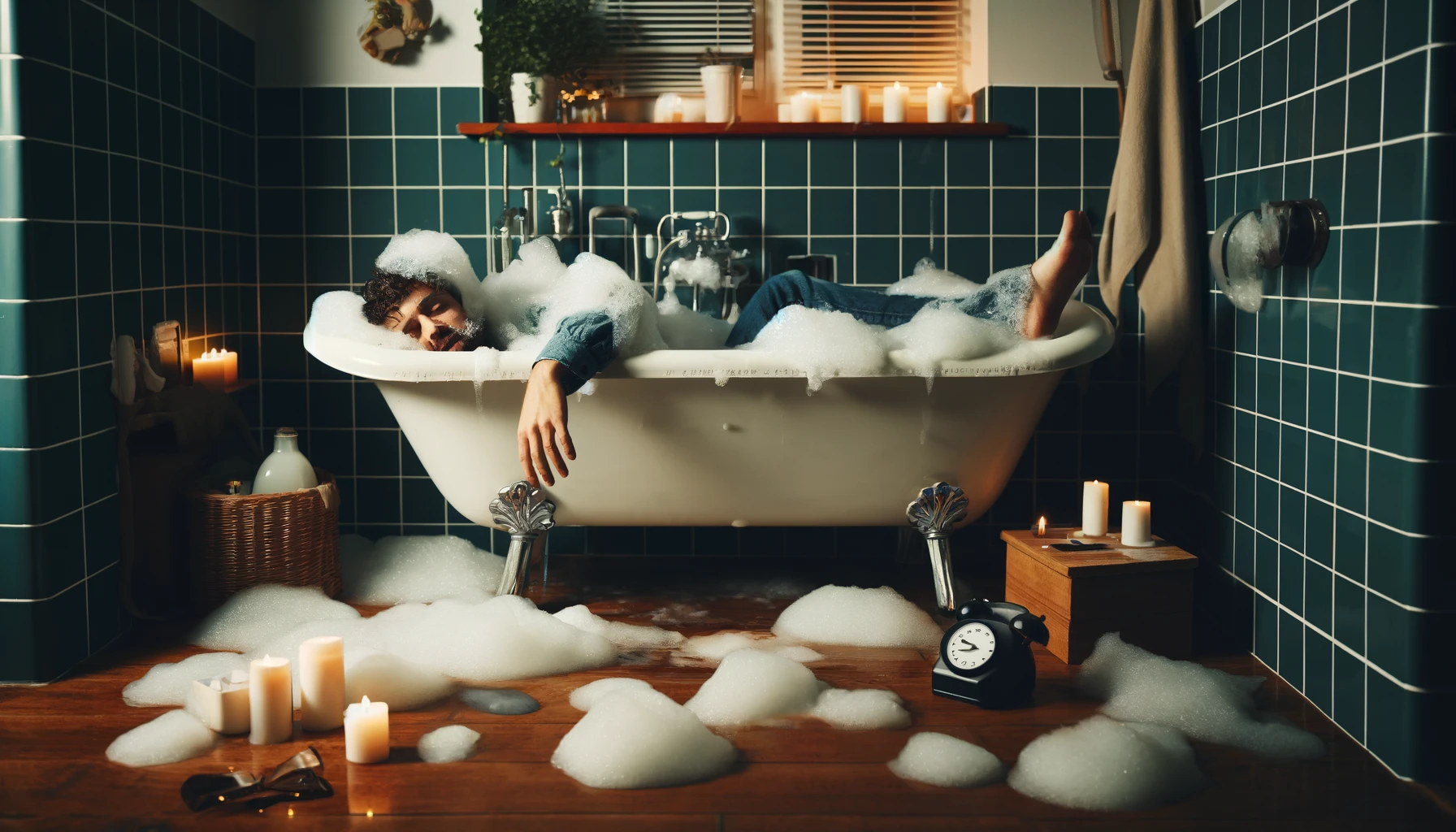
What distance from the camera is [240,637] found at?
2270 mm

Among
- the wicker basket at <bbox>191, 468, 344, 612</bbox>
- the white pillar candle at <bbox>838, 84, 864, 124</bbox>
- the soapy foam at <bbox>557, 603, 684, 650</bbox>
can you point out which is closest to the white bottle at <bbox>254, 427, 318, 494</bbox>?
the wicker basket at <bbox>191, 468, 344, 612</bbox>

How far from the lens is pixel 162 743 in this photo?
172 cm

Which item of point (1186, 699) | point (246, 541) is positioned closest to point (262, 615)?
point (246, 541)

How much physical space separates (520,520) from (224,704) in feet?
2.55

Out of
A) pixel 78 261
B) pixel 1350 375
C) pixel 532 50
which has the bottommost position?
pixel 1350 375

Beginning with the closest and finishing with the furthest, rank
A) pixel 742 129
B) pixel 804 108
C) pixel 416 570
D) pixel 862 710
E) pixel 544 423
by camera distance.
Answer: pixel 862 710
pixel 544 423
pixel 416 570
pixel 742 129
pixel 804 108

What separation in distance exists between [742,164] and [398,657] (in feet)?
5.11

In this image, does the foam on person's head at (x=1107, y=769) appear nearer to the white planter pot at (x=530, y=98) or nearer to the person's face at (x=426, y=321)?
the person's face at (x=426, y=321)

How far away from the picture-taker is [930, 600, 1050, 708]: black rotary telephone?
189 centimetres

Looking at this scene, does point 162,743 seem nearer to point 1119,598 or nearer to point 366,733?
point 366,733

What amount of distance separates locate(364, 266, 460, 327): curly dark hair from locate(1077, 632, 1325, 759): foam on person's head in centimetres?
146

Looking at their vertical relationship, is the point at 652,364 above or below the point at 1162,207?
below

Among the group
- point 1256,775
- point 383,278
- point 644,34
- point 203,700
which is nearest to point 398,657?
point 203,700

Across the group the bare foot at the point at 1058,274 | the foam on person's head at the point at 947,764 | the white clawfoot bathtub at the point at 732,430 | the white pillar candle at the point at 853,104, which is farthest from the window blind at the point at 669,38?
the foam on person's head at the point at 947,764
